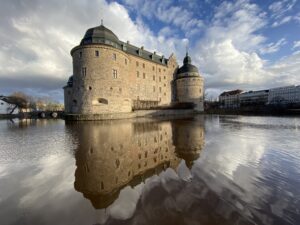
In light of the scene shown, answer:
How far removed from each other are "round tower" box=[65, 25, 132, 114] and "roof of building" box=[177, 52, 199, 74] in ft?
95.6

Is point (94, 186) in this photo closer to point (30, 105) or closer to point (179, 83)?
point (179, 83)

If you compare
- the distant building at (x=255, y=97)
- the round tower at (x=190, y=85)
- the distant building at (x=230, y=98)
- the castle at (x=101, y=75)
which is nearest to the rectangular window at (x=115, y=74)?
the castle at (x=101, y=75)

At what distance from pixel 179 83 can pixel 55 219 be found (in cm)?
5441

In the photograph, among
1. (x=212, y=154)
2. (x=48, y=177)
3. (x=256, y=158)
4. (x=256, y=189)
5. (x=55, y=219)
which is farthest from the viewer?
(x=212, y=154)

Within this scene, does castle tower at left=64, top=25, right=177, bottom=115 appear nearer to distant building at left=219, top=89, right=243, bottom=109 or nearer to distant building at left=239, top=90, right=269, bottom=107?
distant building at left=239, top=90, right=269, bottom=107

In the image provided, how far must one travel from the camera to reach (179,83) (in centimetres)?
5525

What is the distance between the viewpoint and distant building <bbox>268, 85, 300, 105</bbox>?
93000mm

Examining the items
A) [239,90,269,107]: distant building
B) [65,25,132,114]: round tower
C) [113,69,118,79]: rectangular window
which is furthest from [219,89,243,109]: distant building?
[65,25,132,114]: round tower

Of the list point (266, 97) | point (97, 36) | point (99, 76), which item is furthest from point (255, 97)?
point (97, 36)

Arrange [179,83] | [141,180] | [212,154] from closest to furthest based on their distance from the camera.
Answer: [141,180]
[212,154]
[179,83]

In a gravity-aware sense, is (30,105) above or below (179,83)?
below

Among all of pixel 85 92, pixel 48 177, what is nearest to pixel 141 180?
pixel 48 177

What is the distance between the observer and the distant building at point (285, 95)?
93.0m

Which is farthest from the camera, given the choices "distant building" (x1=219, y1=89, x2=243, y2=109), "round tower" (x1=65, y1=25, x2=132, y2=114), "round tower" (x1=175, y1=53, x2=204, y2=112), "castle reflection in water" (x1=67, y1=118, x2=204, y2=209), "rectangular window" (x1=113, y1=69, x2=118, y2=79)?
"distant building" (x1=219, y1=89, x2=243, y2=109)
